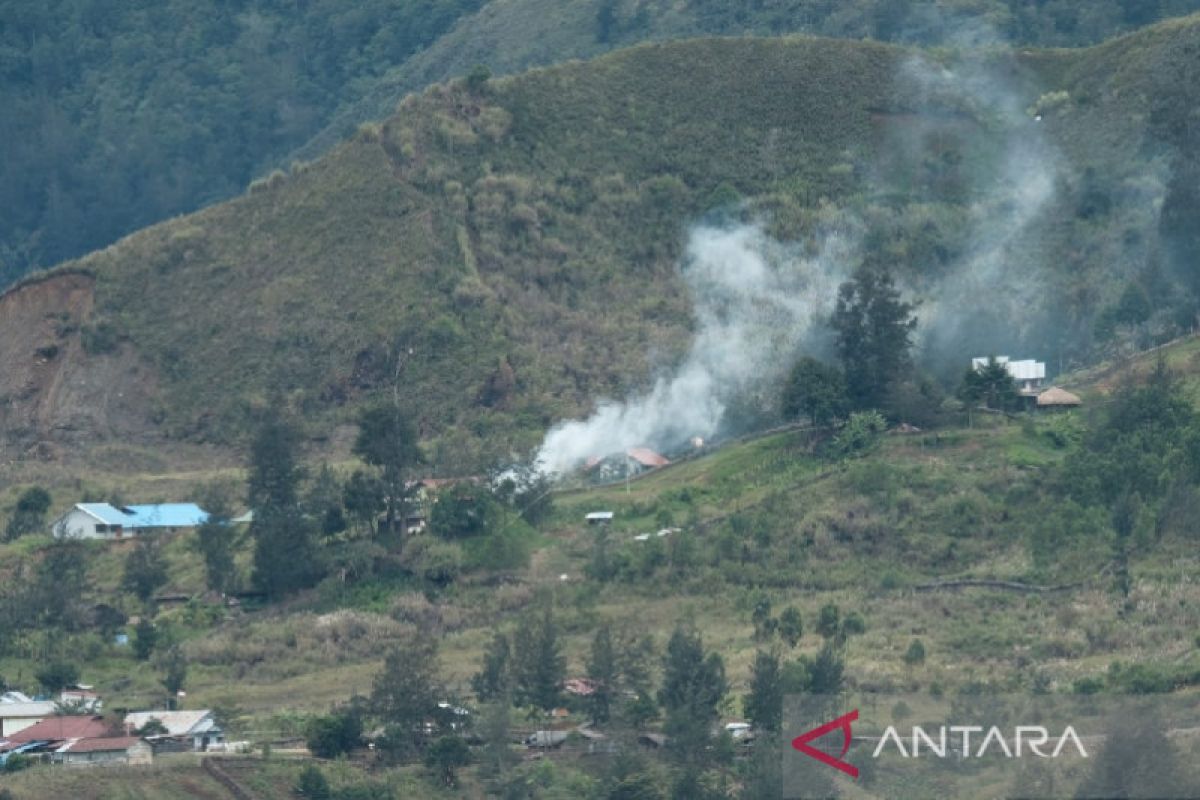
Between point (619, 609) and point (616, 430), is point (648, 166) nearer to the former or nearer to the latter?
point (616, 430)

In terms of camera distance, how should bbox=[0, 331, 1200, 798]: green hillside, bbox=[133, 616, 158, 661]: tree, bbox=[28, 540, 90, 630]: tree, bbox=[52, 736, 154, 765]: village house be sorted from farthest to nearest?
1. bbox=[28, 540, 90, 630]: tree
2. bbox=[133, 616, 158, 661]: tree
3. bbox=[0, 331, 1200, 798]: green hillside
4. bbox=[52, 736, 154, 765]: village house

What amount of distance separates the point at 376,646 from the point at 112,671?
527 centimetres

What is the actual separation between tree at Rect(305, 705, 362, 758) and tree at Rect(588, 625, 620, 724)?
14.4ft

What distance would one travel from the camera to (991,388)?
76125 mm

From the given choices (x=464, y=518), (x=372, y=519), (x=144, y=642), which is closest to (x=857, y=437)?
(x=464, y=518)

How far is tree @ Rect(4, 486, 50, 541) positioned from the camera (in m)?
78.7

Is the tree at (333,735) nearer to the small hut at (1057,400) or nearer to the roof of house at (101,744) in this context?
the roof of house at (101,744)

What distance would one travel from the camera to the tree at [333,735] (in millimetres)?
60062

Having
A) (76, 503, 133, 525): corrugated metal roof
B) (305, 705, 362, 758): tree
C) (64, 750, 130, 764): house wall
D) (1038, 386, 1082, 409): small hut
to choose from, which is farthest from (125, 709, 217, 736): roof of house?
(1038, 386, 1082, 409): small hut

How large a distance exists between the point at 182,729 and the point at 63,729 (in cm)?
220

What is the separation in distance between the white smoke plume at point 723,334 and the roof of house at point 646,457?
2.05 feet

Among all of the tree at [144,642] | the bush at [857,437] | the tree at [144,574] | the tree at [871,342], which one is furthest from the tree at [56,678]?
the tree at [871,342]

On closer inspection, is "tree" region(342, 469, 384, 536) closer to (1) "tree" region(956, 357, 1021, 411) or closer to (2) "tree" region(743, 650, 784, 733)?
(1) "tree" region(956, 357, 1021, 411)

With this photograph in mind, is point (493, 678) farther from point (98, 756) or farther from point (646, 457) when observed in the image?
point (646, 457)
